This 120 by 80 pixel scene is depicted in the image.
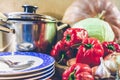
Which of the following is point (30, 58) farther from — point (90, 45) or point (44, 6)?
point (44, 6)

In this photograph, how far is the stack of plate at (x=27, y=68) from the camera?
408 millimetres

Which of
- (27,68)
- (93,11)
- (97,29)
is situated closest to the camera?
(27,68)

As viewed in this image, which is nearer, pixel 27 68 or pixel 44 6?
pixel 27 68

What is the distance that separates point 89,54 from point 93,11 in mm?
389

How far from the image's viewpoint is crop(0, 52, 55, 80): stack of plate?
1.34ft

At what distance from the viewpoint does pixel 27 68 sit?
1.47ft

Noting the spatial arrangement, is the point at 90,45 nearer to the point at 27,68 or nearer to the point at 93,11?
the point at 27,68

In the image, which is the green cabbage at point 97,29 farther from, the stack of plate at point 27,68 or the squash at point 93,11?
the stack of plate at point 27,68

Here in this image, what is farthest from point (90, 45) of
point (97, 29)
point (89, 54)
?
point (97, 29)

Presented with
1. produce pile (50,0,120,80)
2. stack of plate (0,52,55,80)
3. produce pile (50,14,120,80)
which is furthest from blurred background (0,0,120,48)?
stack of plate (0,52,55,80)

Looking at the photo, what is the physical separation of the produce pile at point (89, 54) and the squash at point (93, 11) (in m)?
0.11

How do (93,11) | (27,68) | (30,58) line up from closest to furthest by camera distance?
1. (27,68)
2. (30,58)
3. (93,11)

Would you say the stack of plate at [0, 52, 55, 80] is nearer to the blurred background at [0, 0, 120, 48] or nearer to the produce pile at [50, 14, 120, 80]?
the produce pile at [50, 14, 120, 80]

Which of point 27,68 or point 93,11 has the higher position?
point 93,11
